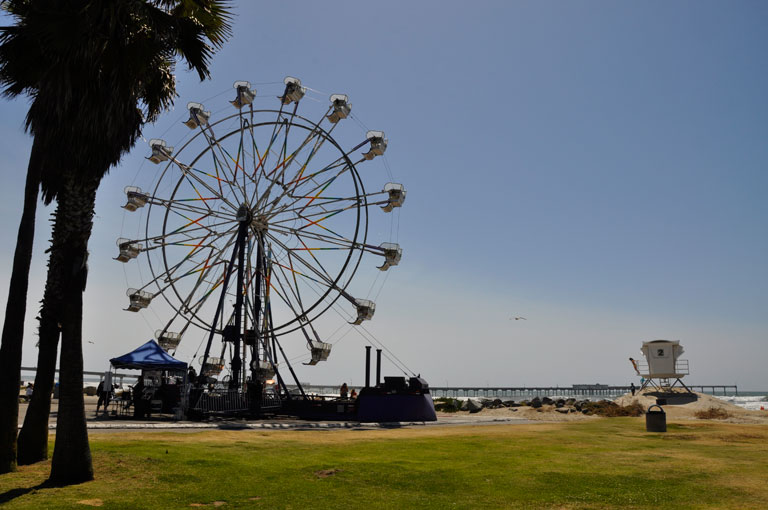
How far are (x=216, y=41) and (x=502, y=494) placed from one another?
10586 mm

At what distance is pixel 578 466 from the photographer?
13367 mm

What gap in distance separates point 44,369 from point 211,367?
17.4m

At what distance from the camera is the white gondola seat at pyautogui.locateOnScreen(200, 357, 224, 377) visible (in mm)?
28531

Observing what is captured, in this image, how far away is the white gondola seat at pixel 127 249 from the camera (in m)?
32.4

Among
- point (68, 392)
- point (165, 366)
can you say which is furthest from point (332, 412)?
point (68, 392)

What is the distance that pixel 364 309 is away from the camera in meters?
33.0

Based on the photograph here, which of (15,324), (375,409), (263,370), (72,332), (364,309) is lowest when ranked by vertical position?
(375,409)

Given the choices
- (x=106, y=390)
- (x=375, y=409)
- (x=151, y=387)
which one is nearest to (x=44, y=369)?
(x=151, y=387)

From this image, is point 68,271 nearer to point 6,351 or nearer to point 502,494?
point 6,351

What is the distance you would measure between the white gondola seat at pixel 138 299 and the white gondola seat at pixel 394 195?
13600mm

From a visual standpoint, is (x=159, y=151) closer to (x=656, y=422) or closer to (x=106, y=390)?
(x=106, y=390)

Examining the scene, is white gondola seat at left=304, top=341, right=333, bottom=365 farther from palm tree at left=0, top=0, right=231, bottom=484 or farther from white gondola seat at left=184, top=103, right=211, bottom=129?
palm tree at left=0, top=0, right=231, bottom=484

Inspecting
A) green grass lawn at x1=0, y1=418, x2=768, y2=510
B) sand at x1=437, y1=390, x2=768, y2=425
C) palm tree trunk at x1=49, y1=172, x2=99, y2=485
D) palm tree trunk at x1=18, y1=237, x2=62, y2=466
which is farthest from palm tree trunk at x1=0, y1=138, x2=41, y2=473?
sand at x1=437, y1=390, x2=768, y2=425

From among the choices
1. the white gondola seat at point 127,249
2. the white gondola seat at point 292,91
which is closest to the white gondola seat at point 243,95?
the white gondola seat at point 292,91
